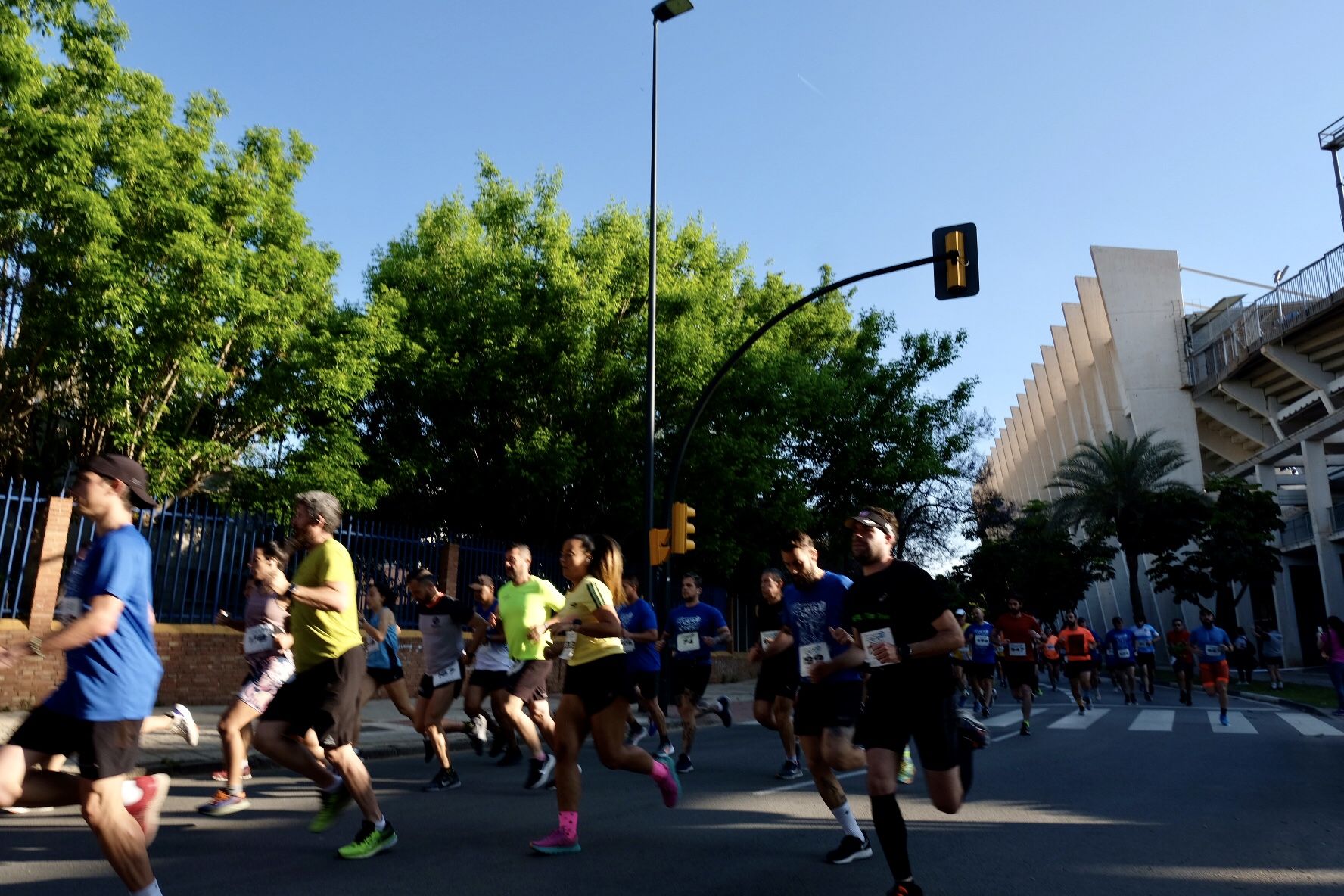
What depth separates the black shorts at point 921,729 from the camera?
443cm

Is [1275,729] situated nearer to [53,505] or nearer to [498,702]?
[498,702]

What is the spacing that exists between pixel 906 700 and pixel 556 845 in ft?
6.74

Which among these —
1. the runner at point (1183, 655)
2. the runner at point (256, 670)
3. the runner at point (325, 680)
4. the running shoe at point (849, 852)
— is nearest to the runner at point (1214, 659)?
the runner at point (1183, 655)

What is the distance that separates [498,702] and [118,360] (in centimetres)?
963

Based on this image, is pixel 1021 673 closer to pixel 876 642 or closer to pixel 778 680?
pixel 778 680

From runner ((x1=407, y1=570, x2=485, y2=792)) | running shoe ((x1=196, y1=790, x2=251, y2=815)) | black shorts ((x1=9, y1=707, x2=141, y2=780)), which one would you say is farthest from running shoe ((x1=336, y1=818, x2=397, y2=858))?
runner ((x1=407, y1=570, x2=485, y2=792))

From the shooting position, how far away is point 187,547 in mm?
13148

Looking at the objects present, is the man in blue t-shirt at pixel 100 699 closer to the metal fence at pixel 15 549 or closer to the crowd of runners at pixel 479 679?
the crowd of runners at pixel 479 679

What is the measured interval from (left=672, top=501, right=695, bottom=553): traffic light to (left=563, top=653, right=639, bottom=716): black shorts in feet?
30.1

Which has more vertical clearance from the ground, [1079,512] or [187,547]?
[1079,512]

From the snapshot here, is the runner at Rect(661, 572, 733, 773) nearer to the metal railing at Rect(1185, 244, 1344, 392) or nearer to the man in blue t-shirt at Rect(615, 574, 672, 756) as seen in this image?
the man in blue t-shirt at Rect(615, 574, 672, 756)

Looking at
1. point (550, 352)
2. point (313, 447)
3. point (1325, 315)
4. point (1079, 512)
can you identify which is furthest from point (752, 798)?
point (1325, 315)

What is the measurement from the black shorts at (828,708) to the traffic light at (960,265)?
8.16 metres

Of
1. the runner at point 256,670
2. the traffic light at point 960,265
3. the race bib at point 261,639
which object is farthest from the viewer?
the traffic light at point 960,265
